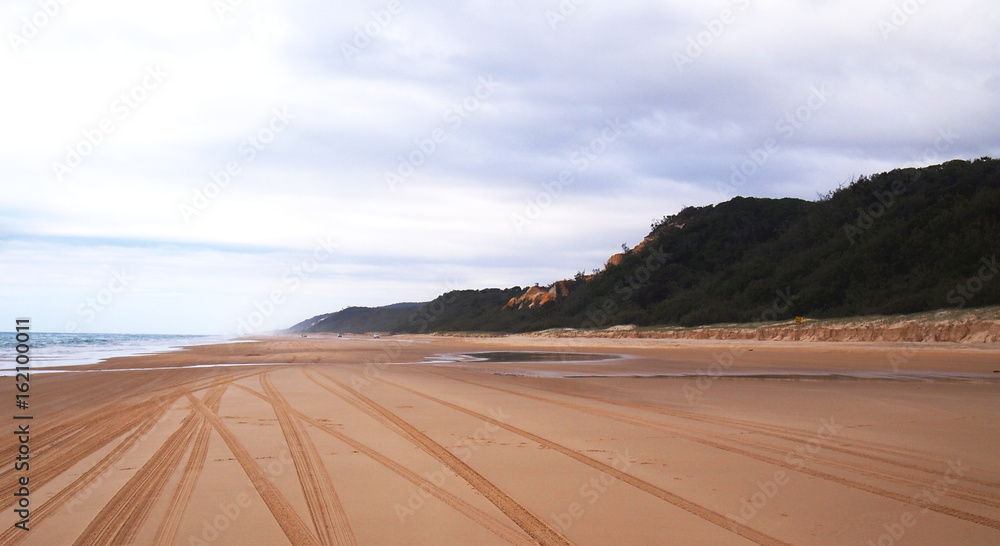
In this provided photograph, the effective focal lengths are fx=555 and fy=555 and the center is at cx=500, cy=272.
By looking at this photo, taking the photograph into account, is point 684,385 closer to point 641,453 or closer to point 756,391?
point 756,391

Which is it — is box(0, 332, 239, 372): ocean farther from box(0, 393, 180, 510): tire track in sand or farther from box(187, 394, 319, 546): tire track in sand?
box(187, 394, 319, 546): tire track in sand

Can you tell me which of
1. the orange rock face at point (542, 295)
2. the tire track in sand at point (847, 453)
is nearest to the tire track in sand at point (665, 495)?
the tire track in sand at point (847, 453)

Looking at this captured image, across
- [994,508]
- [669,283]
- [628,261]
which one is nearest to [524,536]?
[994,508]

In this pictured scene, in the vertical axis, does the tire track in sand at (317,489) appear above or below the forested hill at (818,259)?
below

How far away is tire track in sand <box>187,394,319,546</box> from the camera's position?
3.49 metres
